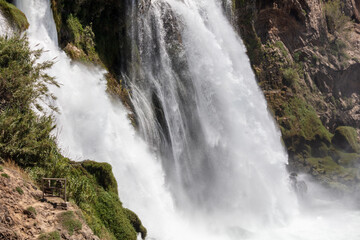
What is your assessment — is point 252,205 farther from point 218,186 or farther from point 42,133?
point 42,133

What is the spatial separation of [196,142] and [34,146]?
41.5 ft

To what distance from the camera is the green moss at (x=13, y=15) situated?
10.7 m

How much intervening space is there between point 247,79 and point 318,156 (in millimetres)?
11522

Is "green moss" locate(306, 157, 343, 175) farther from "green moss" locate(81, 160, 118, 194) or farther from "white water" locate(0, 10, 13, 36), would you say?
"white water" locate(0, 10, 13, 36)

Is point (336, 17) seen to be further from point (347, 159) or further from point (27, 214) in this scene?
point (27, 214)

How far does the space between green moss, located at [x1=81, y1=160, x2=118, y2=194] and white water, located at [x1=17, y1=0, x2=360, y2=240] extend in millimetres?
1278

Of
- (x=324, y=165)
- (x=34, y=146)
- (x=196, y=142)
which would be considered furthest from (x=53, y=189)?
(x=324, y=165)

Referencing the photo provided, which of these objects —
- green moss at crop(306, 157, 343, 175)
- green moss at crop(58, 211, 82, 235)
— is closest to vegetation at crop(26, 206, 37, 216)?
green moss at crop(58, 211, 82, 235)

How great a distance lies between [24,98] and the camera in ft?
27.7

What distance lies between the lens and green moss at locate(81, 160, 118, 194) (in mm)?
10578

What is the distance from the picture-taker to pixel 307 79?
1433 inches

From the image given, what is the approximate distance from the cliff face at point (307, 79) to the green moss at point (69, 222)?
87.8 ft

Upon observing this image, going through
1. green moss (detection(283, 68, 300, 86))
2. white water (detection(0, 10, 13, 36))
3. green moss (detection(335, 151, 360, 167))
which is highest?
green moss (detection(283, 68, 300, 86))

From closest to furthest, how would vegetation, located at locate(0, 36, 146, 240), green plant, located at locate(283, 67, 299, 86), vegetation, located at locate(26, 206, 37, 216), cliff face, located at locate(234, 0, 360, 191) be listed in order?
vegetation, located at locate(26, 206, 37, 216), vegetation, located at locate(0, 36, 146, 240), cliff face, located at locate(234, 0, 360, 191), green plant, located at locate(283, 67, 299, 86)
